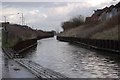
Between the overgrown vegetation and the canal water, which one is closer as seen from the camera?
the canal water


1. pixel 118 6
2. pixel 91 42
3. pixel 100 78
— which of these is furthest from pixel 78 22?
pixel 100 78

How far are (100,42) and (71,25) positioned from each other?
10509 cm

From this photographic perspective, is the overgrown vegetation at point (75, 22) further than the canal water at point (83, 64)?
Yes

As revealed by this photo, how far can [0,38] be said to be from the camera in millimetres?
61062

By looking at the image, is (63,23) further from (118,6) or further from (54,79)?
(54,79)

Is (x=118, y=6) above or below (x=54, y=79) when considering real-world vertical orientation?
above

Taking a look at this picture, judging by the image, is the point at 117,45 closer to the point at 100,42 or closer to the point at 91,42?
the point at 100,42

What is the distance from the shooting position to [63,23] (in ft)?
600

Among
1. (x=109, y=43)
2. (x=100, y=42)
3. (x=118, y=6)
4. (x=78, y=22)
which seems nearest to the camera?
(x=109, y=43)

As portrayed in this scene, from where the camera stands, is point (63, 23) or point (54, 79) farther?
point (63, 23)

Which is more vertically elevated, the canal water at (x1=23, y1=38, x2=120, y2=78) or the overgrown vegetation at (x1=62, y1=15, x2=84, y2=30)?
the overgrown vegetation at (x1=62, y1=15, x2=84, y2=30)

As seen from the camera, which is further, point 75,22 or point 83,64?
point 75,22

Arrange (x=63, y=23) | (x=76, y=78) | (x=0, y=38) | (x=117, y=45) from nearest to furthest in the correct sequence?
(x=76, y=78) < (x=117, y=45) < (x=0, y=38) < (x=63, y=23)

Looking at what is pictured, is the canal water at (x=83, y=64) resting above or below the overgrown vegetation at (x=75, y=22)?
below
